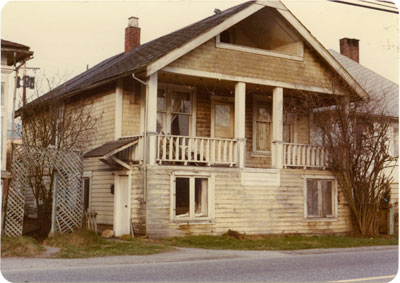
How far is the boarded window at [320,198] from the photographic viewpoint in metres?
22.1

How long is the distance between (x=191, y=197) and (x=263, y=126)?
5938 millimetres

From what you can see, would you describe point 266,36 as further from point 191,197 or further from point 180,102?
point 191,197

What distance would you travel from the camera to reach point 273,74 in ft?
71.1

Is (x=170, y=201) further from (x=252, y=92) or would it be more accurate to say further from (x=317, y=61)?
(x=317, y=61)

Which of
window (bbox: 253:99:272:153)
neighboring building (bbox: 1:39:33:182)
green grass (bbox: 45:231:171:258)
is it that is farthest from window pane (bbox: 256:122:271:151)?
neighboring building (bbox: 1:39:33:182)

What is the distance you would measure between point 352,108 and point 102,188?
9.73m

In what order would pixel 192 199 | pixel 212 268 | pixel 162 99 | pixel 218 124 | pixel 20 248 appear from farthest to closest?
pixel 218 124
pixel 162 99
pixel 192 199
pixel 20 248
pixel 212 268

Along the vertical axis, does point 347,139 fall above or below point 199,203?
above

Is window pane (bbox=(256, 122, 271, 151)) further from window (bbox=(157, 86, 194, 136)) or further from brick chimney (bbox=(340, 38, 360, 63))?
brick chimney (bbox=(340, 38, 360, 63))

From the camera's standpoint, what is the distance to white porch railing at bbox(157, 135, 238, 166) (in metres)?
19.3

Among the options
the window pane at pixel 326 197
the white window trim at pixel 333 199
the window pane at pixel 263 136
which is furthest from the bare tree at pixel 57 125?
the window pane at pixel 326 197

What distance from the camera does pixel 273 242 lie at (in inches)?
729

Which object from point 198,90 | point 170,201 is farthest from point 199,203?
point 198,90

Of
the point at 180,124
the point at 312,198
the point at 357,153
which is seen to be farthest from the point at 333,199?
the point at 180,124
